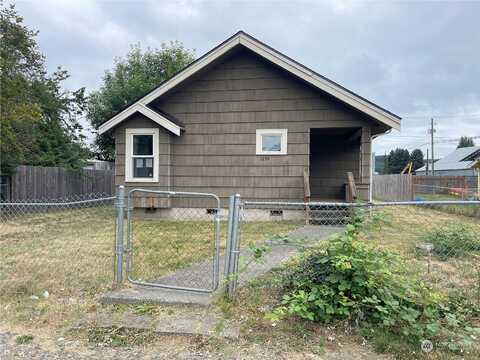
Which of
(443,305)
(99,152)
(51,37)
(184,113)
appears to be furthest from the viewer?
(99,152)

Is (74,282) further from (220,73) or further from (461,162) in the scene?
(461,162)

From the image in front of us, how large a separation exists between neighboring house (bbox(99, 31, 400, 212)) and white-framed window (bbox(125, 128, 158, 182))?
0.09 feet

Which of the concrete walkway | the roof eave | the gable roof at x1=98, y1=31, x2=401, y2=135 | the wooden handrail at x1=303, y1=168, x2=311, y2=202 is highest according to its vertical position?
the gable roof at x1=98, y1=31, x2=401, y2=135

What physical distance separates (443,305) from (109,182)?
16995 millimetres

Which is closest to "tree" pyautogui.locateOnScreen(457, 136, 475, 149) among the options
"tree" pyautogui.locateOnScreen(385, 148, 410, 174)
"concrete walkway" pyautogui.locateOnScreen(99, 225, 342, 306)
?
"tree" pyautogui.locateOnScreen(385, 148, 410, 174)

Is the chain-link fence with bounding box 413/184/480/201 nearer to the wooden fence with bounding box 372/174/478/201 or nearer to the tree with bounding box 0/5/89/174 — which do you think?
the wooden fence with bounding box 372/174/478/201

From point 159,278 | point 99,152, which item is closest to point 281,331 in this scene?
point 159,278

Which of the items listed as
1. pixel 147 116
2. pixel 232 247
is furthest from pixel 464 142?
pixel 232 247

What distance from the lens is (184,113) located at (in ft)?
34.0

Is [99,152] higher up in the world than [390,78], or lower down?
lower down

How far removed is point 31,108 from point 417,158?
7402 cm

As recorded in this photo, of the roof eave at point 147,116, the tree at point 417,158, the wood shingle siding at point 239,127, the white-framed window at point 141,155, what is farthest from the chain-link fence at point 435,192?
the tree at point 417,158

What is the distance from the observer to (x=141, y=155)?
33.5ft

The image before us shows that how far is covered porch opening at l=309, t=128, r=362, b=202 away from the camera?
11047 millimetres
